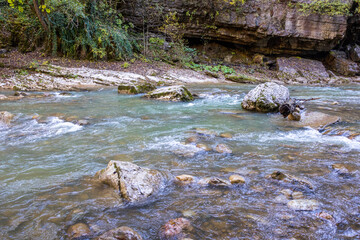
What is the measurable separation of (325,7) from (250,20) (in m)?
5.82

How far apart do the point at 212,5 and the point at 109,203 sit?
65.1ft

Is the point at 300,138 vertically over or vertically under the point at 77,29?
under

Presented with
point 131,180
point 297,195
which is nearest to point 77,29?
point 131,180

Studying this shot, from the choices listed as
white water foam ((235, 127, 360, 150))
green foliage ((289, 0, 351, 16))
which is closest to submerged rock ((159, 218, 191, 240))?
white water foam ((235, 127, 360, 150))

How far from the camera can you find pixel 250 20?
18.9 m

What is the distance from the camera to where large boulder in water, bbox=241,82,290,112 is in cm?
640

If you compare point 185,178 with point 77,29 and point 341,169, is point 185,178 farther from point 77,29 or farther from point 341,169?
point 77,29

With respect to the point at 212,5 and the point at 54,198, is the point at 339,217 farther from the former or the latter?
the point at 212,5

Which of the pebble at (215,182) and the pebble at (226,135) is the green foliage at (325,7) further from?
the pebble at (215,182)

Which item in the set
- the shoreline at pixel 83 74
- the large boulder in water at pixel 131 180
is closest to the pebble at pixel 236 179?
the large boulder in water at pixel 131 180

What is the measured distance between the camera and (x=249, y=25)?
746 inches

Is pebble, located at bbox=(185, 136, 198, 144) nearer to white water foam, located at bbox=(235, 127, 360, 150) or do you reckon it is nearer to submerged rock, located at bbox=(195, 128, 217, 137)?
submerged rock, located at bbox=(195, 128, 217, 137)

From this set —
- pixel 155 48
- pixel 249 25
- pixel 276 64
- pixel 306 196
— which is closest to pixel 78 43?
pixel 155 48

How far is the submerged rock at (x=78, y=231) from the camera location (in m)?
1.73
